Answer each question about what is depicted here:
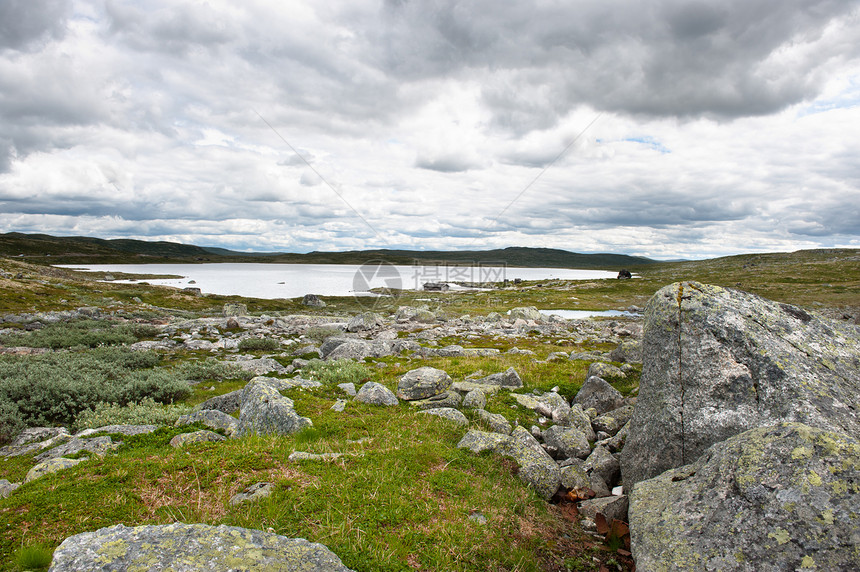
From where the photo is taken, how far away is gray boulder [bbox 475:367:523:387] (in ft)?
53.0

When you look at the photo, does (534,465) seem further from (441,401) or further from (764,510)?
(441,401)

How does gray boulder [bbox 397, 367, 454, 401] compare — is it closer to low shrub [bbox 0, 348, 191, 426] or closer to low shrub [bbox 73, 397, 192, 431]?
low shrub [bbox 73, 397, 192, 431]

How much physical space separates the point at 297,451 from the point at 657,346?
7.86m

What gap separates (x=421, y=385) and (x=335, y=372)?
16.0 feet

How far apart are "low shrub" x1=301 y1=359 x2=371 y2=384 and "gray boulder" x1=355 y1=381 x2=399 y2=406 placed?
3.29m

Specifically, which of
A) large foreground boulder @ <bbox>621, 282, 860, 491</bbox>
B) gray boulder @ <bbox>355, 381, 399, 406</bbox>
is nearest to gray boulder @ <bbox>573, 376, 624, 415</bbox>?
large foreground boulder @ <bbox>621, 282, 860, 491</bbox>

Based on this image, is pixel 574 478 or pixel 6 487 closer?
pixel 6 487

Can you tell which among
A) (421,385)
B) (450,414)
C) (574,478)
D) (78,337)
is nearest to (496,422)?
(450,414)

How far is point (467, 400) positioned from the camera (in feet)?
43.0

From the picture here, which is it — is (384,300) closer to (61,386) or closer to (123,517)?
(61,386)

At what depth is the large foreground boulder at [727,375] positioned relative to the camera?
7.34m

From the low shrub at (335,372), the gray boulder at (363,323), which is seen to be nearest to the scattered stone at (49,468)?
the low shrub at (335,372)

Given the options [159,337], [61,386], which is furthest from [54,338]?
[61,386]

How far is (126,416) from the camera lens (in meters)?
12.5
